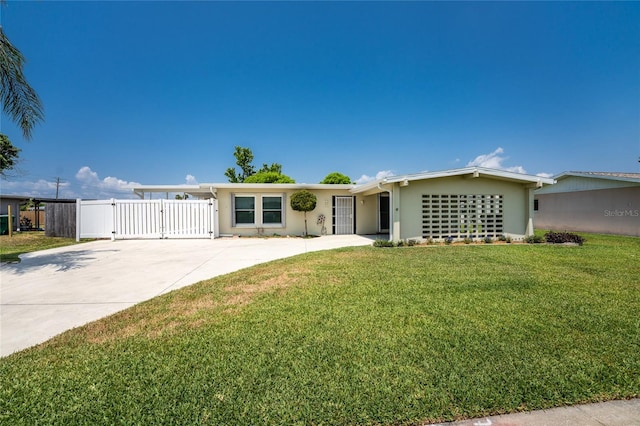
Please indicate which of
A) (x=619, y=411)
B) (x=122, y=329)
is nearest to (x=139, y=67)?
(x=122, y=329)

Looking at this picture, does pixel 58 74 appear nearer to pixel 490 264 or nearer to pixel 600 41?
pixel 490 264

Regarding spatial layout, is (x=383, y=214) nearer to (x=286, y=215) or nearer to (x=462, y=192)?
(x=462, y=192)

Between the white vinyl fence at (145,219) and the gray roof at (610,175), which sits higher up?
the gray roof at (610,175)

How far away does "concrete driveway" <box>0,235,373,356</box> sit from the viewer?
134 inches

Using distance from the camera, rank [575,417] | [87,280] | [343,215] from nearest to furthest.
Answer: [575,417]
[87,280]
[343,215]

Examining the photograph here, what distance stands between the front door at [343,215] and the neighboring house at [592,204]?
1173 centimetres

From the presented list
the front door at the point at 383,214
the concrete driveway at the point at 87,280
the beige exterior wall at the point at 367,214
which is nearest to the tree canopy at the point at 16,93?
the concrete driveway at the point at 87,280

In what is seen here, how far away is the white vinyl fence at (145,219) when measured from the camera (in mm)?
11922

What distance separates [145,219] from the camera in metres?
12.1

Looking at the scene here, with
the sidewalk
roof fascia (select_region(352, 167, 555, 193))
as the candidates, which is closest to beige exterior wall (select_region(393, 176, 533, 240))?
roof fascia (select_region(352, 167, 555, 193))

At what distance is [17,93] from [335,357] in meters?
9.69

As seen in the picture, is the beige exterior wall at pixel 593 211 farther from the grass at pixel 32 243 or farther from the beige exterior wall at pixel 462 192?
the grass at pixel 32 243

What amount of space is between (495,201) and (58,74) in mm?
17185

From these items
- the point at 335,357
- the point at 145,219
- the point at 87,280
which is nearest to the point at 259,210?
the point at 145,219
